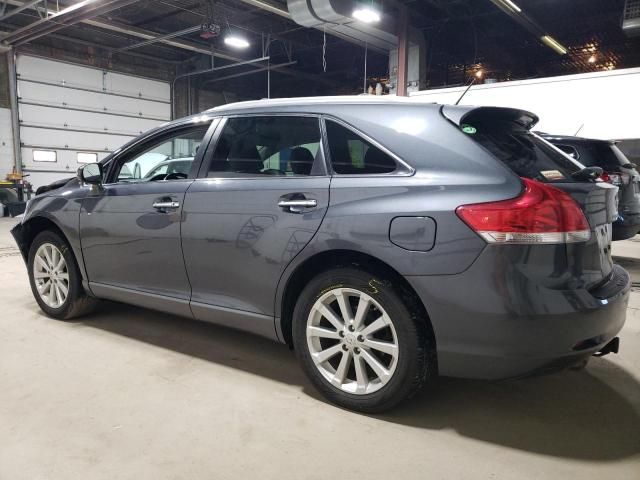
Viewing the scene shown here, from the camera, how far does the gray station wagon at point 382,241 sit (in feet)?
5.72

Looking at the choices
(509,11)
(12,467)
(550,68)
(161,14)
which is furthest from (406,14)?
(12,467)

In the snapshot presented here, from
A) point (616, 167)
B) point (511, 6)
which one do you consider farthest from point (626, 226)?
point (511, 6)

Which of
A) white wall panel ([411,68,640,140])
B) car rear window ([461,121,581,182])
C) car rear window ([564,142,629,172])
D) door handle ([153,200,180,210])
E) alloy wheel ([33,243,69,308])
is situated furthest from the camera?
white wall panel ([411,68,640,140])

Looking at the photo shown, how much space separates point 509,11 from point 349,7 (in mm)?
3451

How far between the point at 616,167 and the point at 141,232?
5.44 metres

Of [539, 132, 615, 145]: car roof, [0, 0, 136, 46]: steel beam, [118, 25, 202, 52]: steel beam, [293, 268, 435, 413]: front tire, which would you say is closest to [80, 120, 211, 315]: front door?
[293, 268, 435, 413]: front tire

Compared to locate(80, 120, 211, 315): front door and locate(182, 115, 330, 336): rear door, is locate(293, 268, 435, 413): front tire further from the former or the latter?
locate(80, 120, 211, 315): front door

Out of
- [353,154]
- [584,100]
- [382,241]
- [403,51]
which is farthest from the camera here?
[403,51]

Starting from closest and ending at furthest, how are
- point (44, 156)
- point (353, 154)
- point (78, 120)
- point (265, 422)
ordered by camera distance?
point (265, 422), point (353, 154), point (44, 156), point (78, 120)

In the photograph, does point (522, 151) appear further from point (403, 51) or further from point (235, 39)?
point (235, 39)

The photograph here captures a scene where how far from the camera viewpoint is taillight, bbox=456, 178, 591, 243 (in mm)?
1713

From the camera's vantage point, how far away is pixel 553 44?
39.9 feet

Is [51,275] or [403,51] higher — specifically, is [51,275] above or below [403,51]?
below

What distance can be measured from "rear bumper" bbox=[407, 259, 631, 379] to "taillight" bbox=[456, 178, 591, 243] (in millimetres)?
143
